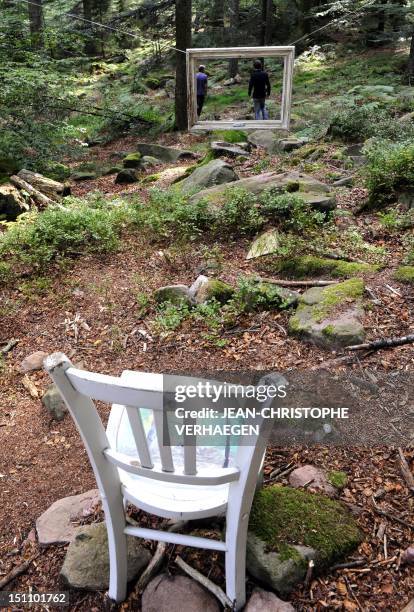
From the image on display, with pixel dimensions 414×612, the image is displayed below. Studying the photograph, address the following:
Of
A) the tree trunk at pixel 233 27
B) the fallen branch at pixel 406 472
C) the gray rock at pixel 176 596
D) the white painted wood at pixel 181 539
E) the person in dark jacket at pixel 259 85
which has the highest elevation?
the tree trunk at pixel 233 27

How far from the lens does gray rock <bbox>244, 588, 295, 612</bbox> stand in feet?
6.44

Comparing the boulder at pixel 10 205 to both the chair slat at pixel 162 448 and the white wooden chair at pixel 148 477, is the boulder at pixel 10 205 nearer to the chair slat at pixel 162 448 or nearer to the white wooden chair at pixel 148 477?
the white wooden chair at pixel 148 477

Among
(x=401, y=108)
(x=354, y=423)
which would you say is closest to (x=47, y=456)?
(x=354, y=423)

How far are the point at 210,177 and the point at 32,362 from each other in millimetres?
4301

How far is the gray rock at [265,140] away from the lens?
9.70 meters

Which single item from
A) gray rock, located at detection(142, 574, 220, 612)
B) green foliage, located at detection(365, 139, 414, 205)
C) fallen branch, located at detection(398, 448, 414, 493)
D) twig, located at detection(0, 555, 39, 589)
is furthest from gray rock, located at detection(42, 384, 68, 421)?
green foliage, located at detection(365, 139, 414, 205)

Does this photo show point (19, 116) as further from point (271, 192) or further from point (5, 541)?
point (5, 541)

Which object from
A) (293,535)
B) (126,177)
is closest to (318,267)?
(293,535)

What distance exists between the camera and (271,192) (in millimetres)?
5902

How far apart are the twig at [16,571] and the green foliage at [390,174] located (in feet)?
17.5

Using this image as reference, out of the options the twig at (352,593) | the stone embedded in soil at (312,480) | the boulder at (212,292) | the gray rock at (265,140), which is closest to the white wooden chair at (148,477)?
the twig at (352,593)

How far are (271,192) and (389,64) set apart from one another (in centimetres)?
1296

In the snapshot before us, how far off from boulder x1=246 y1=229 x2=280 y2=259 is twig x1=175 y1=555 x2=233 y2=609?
11.2ft

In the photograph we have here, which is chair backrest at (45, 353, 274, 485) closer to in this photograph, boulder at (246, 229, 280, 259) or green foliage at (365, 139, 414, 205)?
boulder at (246, 229, 280, 259)
